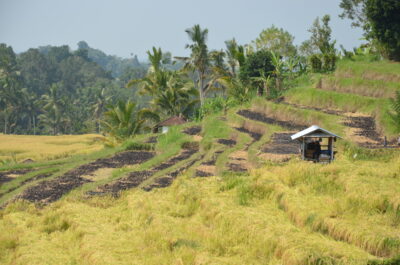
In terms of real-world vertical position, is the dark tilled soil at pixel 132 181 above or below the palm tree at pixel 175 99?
below

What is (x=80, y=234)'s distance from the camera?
891 centimetres

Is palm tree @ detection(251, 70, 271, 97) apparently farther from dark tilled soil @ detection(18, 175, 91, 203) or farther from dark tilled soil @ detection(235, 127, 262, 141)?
dark tilled soil @ detection(18, 175, 91, 203)

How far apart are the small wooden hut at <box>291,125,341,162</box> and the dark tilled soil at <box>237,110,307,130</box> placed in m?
6.59

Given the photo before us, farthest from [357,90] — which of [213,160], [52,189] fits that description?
[52,189]

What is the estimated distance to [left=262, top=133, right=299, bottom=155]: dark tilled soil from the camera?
50.9 feet

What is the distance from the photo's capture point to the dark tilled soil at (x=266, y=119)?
66.3 ft

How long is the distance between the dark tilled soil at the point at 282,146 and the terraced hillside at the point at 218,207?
40 mm

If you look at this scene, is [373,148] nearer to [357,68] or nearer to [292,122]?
[292,122]

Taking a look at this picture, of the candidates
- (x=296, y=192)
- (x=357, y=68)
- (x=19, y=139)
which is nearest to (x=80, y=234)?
(x=296, y=192)

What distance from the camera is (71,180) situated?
588 inches

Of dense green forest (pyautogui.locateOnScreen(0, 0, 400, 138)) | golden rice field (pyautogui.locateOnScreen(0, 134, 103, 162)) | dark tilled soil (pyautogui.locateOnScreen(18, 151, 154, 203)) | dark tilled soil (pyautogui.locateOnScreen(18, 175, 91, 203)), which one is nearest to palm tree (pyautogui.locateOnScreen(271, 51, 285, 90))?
dense green forest (pyautogui.locateOnScreen(0, 0, 400, 138))

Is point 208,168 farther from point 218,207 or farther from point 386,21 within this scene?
point 386,21

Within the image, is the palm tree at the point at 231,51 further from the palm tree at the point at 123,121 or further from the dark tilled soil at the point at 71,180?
the dark tilled soil at the point at 71,180

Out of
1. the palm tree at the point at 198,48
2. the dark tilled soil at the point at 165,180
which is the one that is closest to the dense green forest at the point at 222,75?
the palm tree at the point at 198,48
